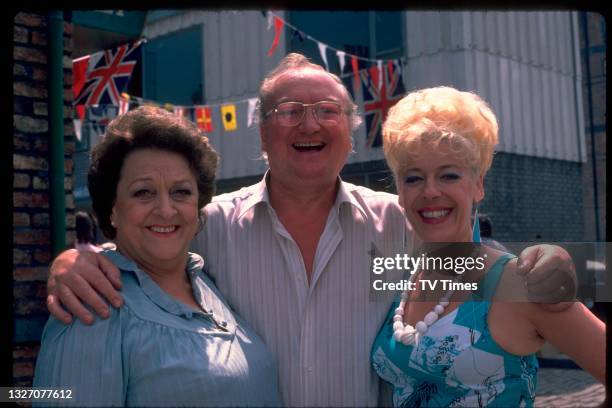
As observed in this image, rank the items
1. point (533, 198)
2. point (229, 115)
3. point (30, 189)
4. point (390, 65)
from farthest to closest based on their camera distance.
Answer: point (229, 115) → point (533, 198) → point (390, 65) → point (30, 189)

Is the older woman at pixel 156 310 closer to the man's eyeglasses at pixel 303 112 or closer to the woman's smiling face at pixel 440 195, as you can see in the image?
the man's eyeglasses at pixel 303 112

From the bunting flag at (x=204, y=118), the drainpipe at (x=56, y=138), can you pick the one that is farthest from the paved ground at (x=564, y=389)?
the bunting flag at (x=204, y=118)

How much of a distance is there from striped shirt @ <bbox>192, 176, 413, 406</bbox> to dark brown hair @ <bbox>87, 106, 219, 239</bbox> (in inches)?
14.0

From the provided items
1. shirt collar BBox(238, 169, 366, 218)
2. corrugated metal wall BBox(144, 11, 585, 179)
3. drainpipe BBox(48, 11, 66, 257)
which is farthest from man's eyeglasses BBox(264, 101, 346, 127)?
corrugated metal wall BBox(144, 11, 585, 179)

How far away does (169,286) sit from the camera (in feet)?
6.60

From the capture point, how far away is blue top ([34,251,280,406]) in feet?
5.33

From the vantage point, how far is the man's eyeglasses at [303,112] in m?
2.35

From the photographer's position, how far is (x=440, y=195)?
1.88m

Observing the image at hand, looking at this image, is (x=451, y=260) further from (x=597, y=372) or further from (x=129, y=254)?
(x=129, y=254)

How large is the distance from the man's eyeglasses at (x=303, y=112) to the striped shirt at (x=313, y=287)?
0.29 meters

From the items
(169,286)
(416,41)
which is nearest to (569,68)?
(416,41)

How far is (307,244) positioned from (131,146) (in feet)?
2.58
